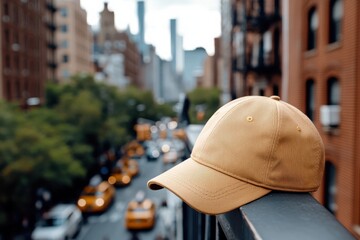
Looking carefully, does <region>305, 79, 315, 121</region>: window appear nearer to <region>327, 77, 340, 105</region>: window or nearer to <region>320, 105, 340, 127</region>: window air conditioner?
<region>327, 77, 340, 105</region>: window

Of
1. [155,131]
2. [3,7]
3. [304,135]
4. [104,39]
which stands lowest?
[155,131]

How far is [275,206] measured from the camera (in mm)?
1390

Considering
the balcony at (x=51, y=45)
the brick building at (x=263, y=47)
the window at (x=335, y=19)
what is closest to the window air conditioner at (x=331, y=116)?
the window at (x=335, y=19)

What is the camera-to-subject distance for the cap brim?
160cm

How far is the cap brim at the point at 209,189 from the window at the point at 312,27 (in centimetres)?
1101

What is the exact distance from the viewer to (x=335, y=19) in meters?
10.7

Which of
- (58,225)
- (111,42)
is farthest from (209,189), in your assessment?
(111,42)

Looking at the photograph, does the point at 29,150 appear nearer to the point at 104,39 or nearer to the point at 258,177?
the point at 258,177

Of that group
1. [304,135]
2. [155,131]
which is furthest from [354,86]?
[155,131]

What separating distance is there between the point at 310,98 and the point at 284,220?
38.9ft

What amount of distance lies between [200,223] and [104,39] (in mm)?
117076

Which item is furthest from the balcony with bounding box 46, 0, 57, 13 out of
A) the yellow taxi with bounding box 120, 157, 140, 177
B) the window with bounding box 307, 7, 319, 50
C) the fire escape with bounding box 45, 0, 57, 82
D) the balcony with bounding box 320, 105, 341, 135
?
the balcony with bounding box 320, 105, 341, 135

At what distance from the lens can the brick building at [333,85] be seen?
30.5ft

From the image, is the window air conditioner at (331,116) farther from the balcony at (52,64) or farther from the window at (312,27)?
the balcony at (52,64)
